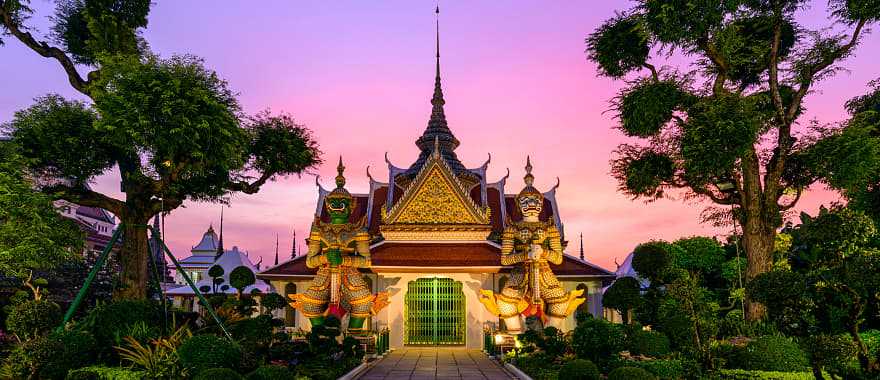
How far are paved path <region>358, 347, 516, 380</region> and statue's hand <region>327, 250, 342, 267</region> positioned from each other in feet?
8.11

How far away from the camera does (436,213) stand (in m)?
18.7

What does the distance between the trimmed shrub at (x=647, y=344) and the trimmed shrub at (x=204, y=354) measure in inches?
300

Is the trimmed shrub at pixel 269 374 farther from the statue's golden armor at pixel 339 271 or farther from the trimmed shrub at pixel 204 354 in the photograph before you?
the statue's golden armor at pixel 339 271

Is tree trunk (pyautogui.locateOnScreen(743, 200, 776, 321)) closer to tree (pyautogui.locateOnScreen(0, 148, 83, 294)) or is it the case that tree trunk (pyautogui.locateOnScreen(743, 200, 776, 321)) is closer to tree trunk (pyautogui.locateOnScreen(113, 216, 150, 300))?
tree trunk (pyautogui.locateOnScreen(113, 216, 150, 300))

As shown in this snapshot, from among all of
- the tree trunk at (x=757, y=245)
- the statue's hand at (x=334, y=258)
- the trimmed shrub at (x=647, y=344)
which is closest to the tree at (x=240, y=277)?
the statue's hand at (x=334, y=258)

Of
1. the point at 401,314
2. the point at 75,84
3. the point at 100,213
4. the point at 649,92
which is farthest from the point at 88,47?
the point at 100,213

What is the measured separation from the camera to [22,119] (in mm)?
13531

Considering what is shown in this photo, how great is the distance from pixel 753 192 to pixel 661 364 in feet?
18.8

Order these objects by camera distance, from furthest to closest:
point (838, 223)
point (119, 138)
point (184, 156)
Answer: point (184, 156) < point (119, 138) < point (838, 223)

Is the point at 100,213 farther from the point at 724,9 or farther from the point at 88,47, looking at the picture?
the point at 724,9

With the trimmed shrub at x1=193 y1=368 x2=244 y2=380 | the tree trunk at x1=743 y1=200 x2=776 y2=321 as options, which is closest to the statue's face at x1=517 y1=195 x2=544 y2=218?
the tree trunk at x1=743 y1=200 x2=776 y2=321

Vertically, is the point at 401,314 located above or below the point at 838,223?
below

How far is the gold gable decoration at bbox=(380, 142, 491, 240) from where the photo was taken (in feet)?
60.6

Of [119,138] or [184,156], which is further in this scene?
[184,156]
